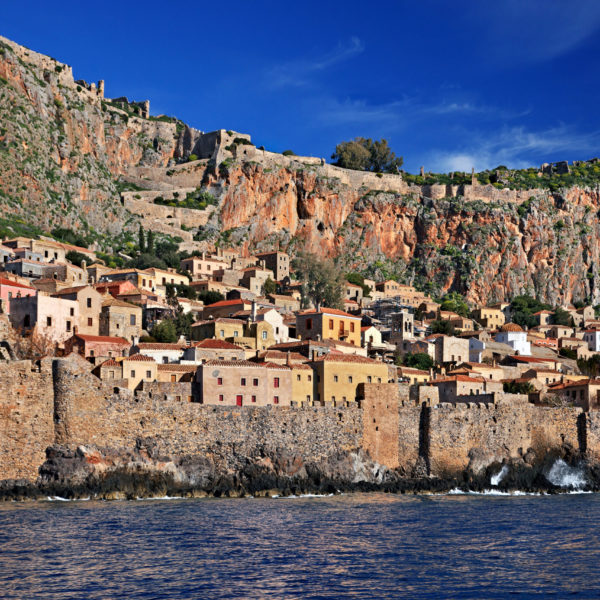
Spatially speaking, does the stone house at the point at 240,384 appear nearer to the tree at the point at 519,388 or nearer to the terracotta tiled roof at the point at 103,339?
the terracotta tiled roof at the point at 103,339

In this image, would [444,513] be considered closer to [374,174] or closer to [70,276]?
[70,276]

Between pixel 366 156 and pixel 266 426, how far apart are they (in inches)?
4216

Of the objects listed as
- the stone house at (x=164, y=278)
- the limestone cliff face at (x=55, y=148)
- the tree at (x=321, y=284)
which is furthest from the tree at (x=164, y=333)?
the limestone cliff face at (x=55, y=148)

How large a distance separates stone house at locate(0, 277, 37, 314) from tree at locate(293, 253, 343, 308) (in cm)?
3154

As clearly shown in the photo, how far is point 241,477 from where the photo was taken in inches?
1953

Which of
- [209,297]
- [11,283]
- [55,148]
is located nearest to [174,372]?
[11,283]

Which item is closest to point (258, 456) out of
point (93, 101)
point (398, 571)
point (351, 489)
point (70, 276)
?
point (351, 489)

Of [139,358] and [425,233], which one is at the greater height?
[425,233]

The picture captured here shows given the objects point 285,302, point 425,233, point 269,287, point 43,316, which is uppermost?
point 425,233

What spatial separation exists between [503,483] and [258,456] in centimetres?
1561

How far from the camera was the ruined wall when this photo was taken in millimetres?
44094

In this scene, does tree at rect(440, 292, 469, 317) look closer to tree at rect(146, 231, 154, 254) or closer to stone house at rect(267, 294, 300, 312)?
stone house at rect(267, 294, 300, 312)

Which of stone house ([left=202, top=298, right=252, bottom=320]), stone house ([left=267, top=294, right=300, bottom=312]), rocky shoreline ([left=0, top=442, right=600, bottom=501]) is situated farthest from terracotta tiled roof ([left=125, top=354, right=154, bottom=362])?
stone house ([left=267, top=294, right=300, bottom=312])

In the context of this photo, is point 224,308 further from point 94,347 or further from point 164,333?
point 94,347
